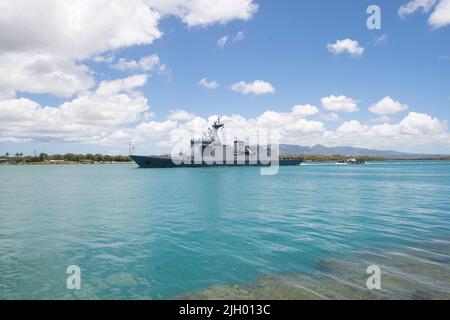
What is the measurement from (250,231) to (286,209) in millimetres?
10503

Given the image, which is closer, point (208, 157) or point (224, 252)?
point (224, 252)

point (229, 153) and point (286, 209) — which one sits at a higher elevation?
point (229, 153)

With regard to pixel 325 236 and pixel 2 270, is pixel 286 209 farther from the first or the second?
pixel 2 270

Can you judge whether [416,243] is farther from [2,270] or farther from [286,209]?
[2,270]

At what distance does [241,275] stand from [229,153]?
128m

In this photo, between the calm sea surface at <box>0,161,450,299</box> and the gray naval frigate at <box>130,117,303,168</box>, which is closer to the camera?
the calm sea surface at <box>0,161,450,299</box>

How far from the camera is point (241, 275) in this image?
12266 millimetres

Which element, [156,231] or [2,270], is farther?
[156,231]

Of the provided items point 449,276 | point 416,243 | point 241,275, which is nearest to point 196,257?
point 241,275

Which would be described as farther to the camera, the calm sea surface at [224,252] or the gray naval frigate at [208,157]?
the gray naval frigate at [208,157]
